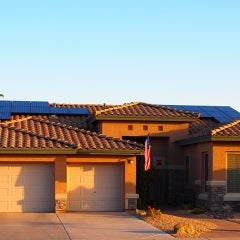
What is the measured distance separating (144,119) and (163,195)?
4.35m

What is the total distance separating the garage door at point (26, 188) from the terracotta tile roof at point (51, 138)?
94 cm

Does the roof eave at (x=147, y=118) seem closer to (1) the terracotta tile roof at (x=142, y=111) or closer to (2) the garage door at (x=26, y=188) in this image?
(1) the terracotta tile roof at (x=142, y=111)

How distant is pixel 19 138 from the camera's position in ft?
80.5

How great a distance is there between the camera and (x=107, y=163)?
24812 mm

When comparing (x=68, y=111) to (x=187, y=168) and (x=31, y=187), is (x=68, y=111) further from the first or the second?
(x=31, y=187)

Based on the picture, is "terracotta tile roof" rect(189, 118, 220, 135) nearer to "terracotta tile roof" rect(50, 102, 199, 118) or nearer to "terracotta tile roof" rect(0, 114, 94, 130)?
"terracotta tile roof" rect(50, 102, 199, 118)

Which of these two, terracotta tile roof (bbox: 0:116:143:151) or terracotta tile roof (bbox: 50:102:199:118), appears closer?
terracotta tile roof (bbox: 0:116:143:151)

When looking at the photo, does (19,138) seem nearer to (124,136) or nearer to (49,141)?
(49,141)

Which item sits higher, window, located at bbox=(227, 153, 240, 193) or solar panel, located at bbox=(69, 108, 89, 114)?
solar panel, located at bbox=(69, 108, 89, 114)

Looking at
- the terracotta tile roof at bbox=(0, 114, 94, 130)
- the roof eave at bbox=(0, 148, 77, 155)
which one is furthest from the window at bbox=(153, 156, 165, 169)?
the roof eave at bbox=(0, 148, 77, 155)

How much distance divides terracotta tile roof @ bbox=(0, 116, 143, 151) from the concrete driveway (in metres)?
2.83

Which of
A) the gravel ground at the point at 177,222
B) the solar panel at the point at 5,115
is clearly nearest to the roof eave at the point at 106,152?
the gravel ground at the point at 177,222

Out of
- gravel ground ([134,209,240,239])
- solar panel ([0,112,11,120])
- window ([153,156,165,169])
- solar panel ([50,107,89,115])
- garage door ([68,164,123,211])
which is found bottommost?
gravel ground ([134,209,240,239])

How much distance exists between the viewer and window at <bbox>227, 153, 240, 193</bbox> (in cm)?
2555
